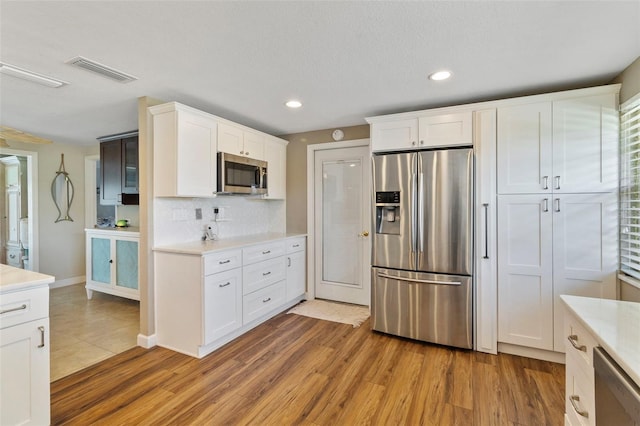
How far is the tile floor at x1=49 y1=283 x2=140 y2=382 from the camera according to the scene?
262cm

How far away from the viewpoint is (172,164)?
9.03ft

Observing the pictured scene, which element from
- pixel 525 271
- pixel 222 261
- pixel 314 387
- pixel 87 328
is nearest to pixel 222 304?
pixel 222 261

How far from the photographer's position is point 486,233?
273cm

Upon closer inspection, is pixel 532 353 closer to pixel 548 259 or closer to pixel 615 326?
→ pixel 548 259

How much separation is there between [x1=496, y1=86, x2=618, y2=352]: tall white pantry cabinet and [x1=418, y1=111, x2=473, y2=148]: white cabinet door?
0.26 metres

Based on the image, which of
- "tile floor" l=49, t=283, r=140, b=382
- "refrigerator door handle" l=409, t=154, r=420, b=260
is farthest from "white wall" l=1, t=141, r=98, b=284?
"refrigerator door handle" l=409, t=154, r=420, b=260

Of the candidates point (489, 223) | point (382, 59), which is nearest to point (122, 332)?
point (382, 59)

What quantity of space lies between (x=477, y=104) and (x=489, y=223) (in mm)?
1081

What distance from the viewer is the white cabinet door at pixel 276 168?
398 centimetres

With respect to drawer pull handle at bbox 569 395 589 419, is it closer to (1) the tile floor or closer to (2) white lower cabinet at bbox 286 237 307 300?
(2) white lower cabinet at bbox 286 237 307 300

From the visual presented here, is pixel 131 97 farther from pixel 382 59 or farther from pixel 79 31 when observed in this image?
pixel 382 59

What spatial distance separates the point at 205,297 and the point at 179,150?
4.36ft

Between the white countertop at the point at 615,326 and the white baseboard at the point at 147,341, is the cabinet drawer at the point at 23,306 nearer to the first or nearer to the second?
the white baseboard at the point at 147,341

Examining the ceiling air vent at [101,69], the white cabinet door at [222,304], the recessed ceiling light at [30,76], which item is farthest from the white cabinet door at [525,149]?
the recessed ceiling light at [30,76]
